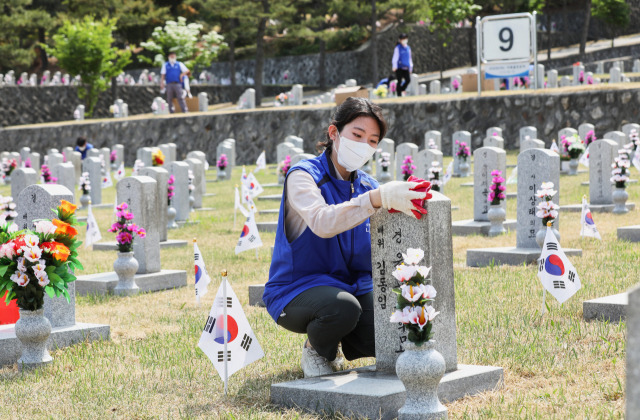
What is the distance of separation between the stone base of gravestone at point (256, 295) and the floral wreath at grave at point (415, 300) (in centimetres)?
373

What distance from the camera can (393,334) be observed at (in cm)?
456

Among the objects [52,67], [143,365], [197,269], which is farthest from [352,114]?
[52,67]

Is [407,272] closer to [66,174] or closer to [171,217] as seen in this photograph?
[171,217]

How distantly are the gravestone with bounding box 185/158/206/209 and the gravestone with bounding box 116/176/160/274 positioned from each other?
23.9ft

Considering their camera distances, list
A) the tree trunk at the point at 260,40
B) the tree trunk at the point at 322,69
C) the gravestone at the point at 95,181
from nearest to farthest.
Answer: the gravestone at the point at 95,181, the tree trunk at the point at 260,40, the tree trunk at the point at 322,69

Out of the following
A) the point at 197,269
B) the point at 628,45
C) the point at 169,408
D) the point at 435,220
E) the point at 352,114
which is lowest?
the point at 169,408

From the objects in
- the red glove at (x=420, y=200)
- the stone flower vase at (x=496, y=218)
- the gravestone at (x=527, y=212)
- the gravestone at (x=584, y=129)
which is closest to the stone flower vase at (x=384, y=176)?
the gravestone at (x=584, y=129)

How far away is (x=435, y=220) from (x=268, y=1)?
3492cm

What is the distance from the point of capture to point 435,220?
4.38m

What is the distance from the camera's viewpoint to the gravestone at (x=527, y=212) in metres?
9.05

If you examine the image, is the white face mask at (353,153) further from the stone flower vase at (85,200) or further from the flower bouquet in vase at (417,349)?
the stone flower vase at (85,200)

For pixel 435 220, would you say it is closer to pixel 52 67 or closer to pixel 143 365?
pixel 143 365

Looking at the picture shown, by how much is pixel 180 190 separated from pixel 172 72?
15.7 meters

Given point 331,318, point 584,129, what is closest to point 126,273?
point 331,318
